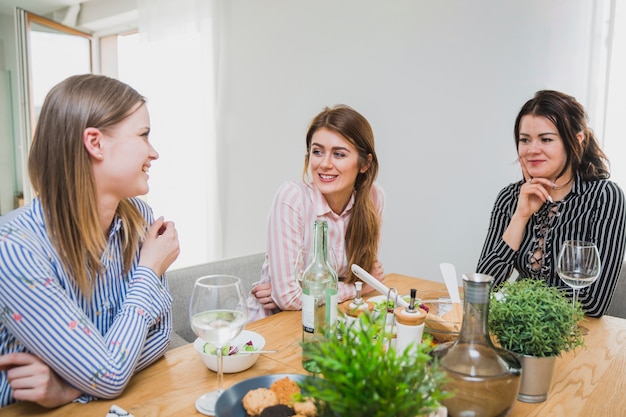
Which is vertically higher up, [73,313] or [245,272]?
[73,313]

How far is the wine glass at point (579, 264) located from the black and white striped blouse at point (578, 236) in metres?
0.26

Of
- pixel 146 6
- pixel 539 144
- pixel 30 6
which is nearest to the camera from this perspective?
pixel 539 144

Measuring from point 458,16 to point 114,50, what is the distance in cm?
395

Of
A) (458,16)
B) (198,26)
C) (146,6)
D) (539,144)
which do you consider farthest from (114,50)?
(539,144)

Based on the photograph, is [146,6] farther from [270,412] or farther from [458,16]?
[270,412]

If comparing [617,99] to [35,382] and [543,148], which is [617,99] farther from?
[35,382]

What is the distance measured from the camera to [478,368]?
754mm

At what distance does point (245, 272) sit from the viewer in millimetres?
1993

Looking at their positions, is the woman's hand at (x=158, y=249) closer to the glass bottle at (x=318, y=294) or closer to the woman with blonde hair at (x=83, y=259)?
the woman with blonde hair at (x=83, y=259)

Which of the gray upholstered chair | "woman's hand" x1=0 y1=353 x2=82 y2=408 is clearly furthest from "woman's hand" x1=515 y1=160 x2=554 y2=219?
"woman's hand" x1=0 y1=353 x2=82 y2=408

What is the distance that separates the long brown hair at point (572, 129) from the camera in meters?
1.71

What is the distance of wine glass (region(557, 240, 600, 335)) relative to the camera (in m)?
1.22

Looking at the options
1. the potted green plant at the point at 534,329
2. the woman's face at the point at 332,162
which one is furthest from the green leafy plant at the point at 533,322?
the woman's face at the point at 332,162

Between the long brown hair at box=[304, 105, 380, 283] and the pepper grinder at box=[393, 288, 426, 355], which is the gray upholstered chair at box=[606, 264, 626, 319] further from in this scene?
the pepper grinder at box=[393, 288, 426, 355]
